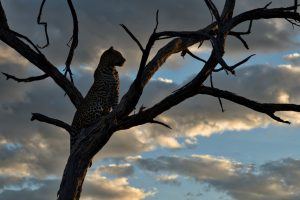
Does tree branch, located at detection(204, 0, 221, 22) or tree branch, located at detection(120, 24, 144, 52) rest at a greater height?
tree branch, located at detection(204, 0, 221, 22)

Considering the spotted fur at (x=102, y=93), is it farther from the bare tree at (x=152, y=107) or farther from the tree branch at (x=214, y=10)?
the tree branch at (x=214, y=10)

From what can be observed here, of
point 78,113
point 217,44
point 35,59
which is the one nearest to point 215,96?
point 217,44

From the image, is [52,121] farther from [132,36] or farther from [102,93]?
[132,36]

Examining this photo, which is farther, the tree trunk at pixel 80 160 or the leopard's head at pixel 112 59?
the leopard's head at pixel 112 59

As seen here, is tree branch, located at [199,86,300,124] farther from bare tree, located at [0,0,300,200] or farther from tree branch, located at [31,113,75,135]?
tree branch, located at [31,113,75,135]

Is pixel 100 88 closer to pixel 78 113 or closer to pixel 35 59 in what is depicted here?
pixel 78 113

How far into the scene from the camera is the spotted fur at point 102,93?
1046cm

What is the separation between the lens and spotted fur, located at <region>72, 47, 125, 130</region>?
10.5 meters

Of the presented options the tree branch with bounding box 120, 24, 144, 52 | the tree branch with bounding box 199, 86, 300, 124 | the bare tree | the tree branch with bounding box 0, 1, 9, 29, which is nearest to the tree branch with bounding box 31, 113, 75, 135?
the bare tree

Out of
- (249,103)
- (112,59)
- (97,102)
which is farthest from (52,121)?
(249,103)

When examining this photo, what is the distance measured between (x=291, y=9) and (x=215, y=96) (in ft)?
7.69

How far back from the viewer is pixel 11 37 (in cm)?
1134

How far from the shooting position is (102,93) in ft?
35.7

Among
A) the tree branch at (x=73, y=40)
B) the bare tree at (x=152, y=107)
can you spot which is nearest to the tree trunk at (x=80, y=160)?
the bare tree at (x=152, y=107)
